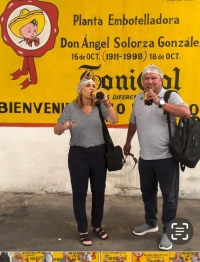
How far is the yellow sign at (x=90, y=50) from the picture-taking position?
182 inches

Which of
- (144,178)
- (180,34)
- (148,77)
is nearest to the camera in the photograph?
(148,77)

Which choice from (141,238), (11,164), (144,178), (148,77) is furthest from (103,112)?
(11,164)

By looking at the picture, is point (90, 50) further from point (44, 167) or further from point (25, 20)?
point (44, 167)

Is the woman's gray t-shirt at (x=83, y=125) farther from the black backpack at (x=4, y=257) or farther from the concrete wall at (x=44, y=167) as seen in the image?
the concrete wall at (x=44, y=167)

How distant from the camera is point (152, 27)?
15.2ft

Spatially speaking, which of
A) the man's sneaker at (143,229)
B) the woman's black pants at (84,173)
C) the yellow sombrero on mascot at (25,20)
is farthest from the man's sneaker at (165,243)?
the yellow sombrero on mascot at (25,20)

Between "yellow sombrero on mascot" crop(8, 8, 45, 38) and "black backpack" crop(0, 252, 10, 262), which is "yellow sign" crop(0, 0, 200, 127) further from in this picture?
"black backpack" crop(0, 252, 10, 262)

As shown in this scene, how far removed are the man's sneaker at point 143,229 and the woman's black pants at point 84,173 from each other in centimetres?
49

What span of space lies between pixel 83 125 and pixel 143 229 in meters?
1.32

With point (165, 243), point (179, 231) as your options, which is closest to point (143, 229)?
point (165, 243)

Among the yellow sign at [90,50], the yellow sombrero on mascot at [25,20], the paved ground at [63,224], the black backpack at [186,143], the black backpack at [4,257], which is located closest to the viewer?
the black backpack at [4,257]

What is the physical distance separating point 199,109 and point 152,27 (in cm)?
121

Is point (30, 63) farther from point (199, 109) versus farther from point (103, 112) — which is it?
point (199, 109)

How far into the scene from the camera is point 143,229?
12.7ft
